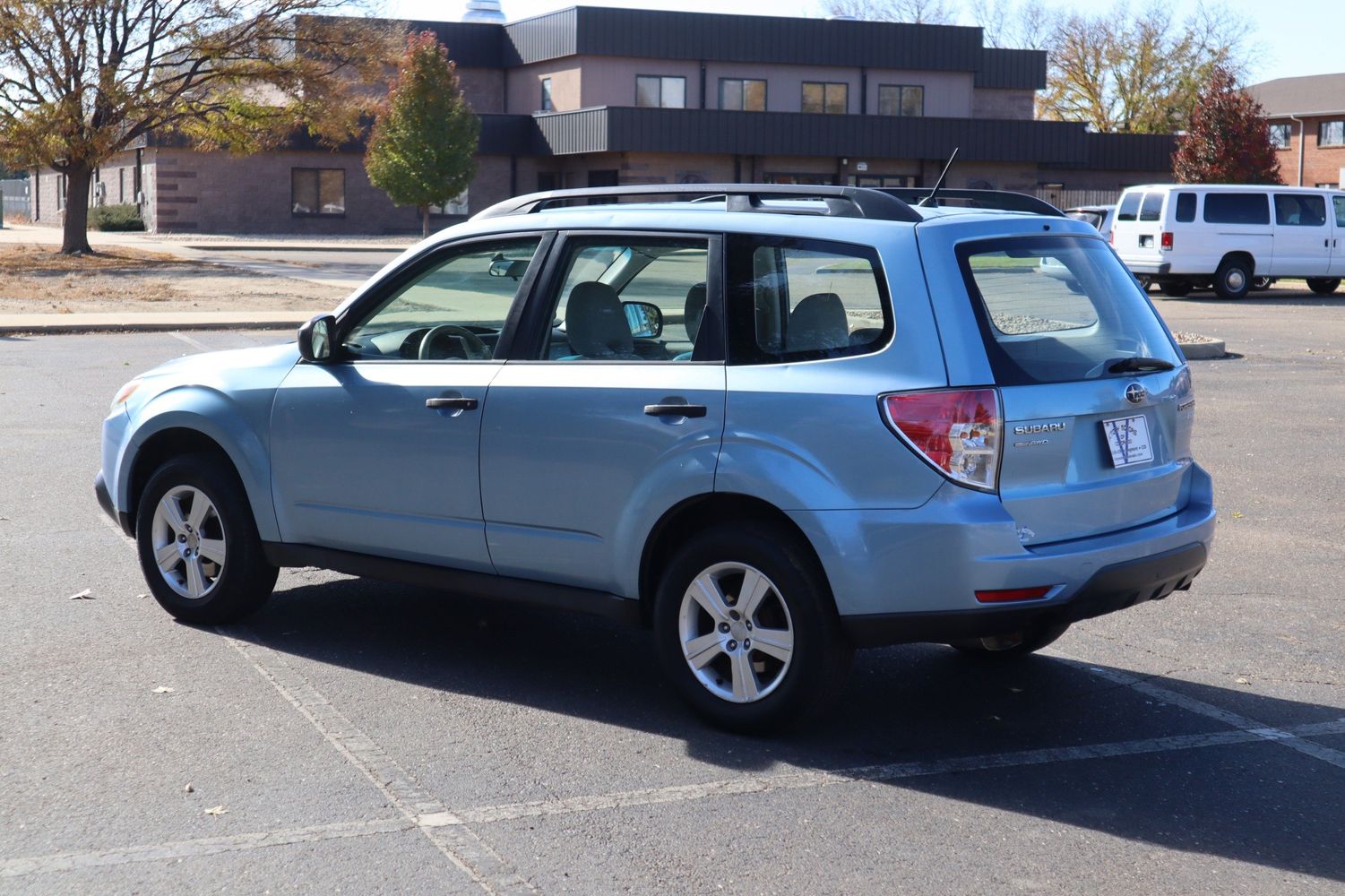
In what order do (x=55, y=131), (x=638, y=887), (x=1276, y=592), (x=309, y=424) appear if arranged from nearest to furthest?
(x=638, y=887) < (x=309, y=424) < (x=1276, y=592) < (x=55, y=131)

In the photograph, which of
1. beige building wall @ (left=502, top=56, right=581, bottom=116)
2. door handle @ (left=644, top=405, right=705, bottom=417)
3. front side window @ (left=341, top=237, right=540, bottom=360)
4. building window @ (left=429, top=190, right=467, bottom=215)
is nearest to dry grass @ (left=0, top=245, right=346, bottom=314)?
front side window @ (left=341, top=237, right=540, bottom=360)

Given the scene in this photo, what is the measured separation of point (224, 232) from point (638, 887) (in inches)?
2242

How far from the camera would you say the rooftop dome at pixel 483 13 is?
64.9 m

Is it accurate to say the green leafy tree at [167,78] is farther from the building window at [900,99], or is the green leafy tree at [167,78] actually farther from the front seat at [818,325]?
the front seat at [818,325]

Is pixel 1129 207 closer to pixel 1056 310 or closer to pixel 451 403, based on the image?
pixel 1056 310

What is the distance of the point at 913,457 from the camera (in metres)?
4.73

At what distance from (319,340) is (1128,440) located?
123 inches

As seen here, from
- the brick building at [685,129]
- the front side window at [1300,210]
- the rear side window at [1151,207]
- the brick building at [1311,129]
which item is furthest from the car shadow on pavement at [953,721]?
the brick building at [1311,129]

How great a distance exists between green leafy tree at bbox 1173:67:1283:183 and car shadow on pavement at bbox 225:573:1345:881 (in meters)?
43.0

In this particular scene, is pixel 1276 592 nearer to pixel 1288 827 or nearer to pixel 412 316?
pixel 1288 827

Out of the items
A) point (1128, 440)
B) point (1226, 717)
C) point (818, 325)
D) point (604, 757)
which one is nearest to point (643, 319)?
point (818, 325)

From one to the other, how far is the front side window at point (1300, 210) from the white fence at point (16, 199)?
81.0 metres

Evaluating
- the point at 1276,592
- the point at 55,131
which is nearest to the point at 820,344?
the point at 1276,592

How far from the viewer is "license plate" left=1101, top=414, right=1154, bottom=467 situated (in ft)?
16.7
